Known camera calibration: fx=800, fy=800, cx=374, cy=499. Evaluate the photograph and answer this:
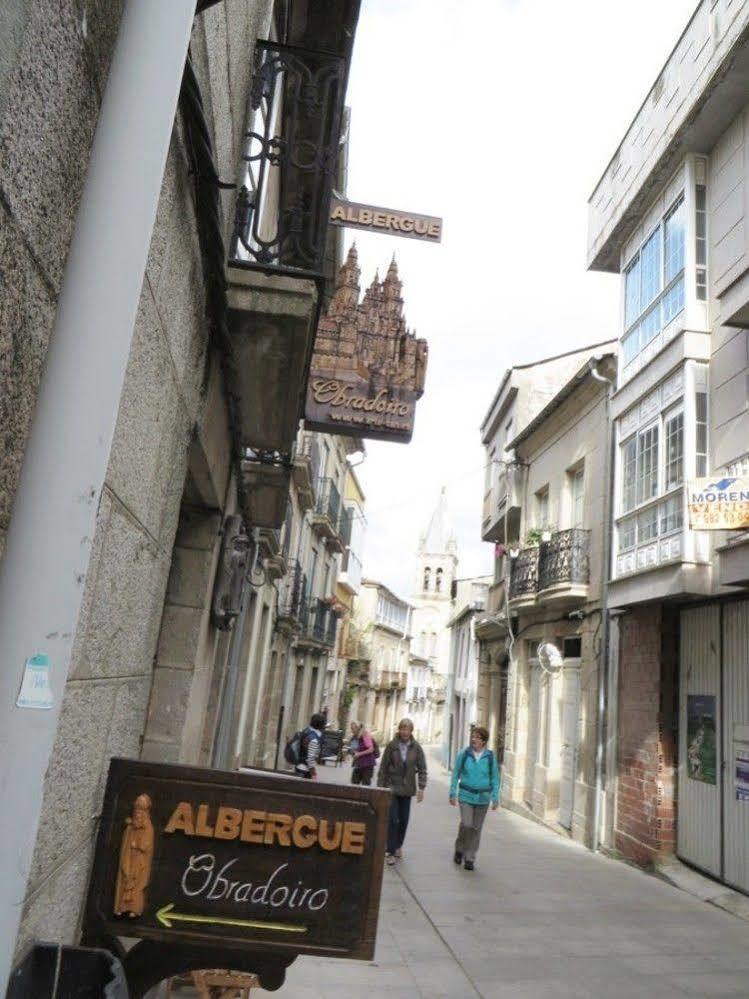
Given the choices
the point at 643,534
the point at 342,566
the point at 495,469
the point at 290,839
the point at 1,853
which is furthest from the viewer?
the point at 342,566

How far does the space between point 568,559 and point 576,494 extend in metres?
1.96

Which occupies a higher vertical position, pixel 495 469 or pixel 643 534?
pixel 495 469

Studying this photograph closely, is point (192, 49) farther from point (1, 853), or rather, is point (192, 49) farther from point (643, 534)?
point (643, 534)

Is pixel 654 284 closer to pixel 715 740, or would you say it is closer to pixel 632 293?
pixel 632 293

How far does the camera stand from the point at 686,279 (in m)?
11.0

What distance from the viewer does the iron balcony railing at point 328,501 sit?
23.5 metres

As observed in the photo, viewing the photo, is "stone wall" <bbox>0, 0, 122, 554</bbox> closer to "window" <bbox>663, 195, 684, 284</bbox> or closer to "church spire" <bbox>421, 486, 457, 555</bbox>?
"window" <bbox>663, 195, 684, 284</bbox>

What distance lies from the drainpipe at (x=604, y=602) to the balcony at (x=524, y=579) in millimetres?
2613

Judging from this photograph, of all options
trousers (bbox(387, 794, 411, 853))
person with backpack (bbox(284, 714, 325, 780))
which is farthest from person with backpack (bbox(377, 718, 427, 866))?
person with backpack (bbox(284, 714, 325, 780))

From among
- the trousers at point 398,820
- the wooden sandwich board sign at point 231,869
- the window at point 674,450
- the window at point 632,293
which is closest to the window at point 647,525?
the window at point 674,450

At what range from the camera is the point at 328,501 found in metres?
24.6

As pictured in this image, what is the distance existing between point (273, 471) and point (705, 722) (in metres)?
6.81

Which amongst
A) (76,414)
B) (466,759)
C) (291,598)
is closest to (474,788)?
(466,759)

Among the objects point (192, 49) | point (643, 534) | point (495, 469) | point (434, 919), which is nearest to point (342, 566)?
point (495, 469)
